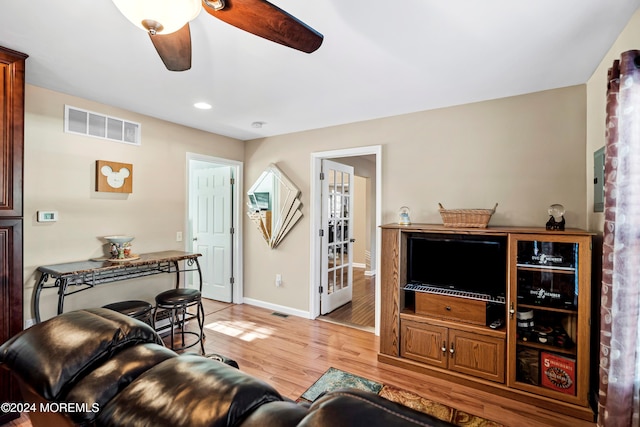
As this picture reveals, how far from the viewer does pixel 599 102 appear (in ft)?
7.18

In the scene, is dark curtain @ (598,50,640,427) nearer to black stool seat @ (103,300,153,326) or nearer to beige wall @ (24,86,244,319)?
black stool seat @ (103,300,153,326)

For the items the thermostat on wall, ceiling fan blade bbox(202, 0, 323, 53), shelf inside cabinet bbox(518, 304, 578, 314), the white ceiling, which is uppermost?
the white ceiling

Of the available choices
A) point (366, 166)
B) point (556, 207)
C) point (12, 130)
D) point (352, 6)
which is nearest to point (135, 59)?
point (12, 130)

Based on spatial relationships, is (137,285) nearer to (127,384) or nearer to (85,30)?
(85,30)

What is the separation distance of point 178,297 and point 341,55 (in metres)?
→ 2.61

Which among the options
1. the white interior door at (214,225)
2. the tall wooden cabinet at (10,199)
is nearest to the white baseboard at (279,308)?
the white interior door at (214,225)

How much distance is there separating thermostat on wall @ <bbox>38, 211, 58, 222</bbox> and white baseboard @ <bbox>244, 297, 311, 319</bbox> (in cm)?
257

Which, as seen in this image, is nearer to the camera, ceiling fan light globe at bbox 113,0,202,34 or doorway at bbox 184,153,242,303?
ceiling fan light globe at bbox 113,0,202,34

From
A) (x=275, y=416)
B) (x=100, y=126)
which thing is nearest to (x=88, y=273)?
(x=100, y=126)

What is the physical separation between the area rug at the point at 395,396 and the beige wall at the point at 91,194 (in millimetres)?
2197

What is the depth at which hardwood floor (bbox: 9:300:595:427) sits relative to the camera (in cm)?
222

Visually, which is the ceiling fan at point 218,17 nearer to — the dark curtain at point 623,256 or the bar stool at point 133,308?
the dark curtain at point 623,256

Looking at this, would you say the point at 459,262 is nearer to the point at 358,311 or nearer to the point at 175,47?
the point at 358,311

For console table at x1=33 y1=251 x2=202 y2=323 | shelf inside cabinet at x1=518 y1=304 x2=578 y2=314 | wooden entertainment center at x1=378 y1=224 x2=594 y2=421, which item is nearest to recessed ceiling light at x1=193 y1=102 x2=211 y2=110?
console table at x1=33 y1=251 x2=202 y2=323
